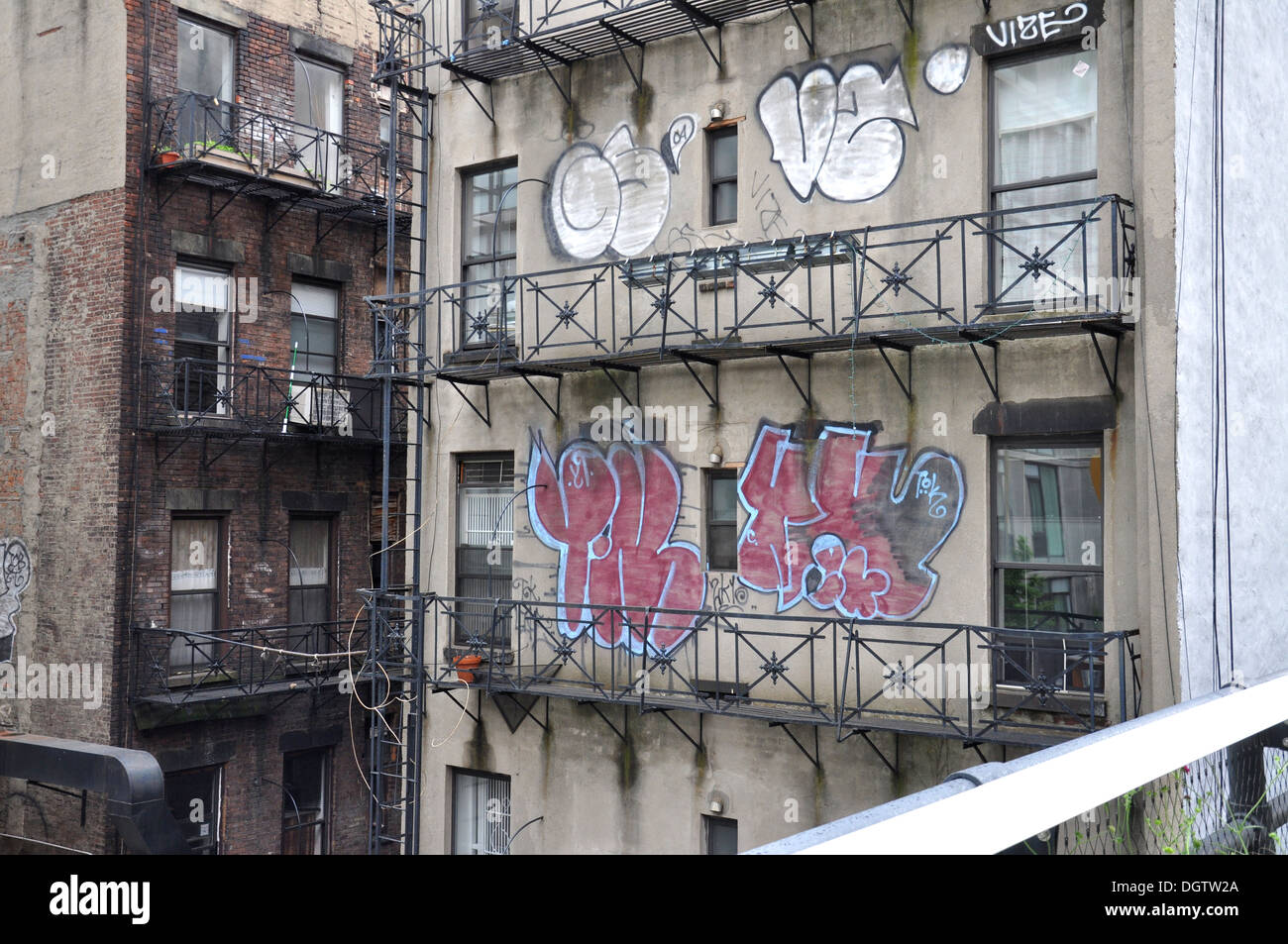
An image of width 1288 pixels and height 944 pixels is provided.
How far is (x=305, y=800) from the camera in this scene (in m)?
20.8

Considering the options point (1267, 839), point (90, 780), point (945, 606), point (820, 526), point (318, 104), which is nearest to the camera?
point (1267, 839)

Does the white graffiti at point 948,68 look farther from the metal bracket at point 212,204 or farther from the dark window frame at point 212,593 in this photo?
the dark window frame at point 212,593

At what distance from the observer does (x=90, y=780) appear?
53.4 feet

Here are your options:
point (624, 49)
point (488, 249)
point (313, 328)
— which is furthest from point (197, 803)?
point (624, 49)

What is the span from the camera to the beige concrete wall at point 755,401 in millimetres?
10766

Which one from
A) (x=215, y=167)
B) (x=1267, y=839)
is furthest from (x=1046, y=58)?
(x=215, y=167)

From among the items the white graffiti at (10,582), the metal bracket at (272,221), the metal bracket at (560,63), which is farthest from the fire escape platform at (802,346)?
the white graffiti at (10,582)

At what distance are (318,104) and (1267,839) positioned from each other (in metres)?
20.3

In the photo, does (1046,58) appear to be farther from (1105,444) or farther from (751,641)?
(751,641)

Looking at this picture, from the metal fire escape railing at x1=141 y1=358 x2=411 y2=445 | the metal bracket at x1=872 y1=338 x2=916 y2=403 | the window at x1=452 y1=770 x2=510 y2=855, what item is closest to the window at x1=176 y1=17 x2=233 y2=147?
the metal fire escape railing at x1=141 y1=358 x2=411 y2=445

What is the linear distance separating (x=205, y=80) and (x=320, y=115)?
227cm

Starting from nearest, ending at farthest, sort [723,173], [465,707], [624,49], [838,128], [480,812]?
[838,128] < [723,173] < [624,49] < [465,707] < [480,812]

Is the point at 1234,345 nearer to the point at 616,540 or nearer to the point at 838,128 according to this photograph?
the point at 838,128

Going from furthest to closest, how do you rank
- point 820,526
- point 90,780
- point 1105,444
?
point 90,780, point 820,526, point 1105,444
